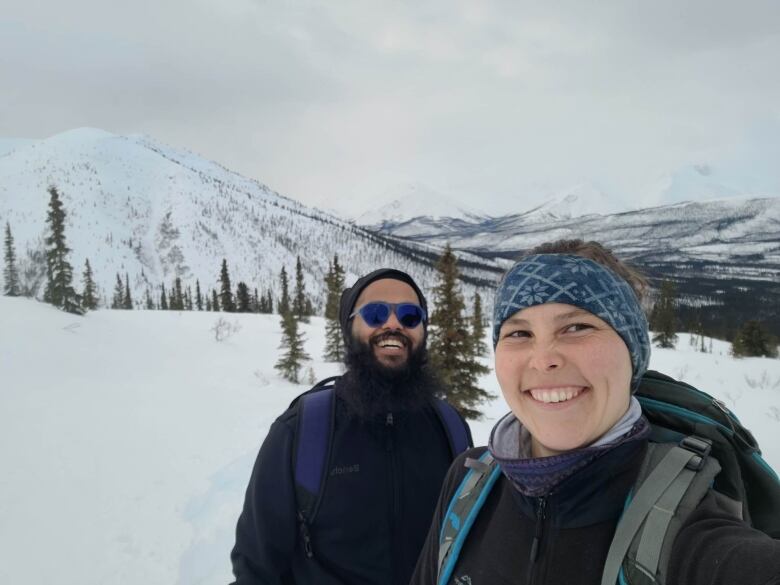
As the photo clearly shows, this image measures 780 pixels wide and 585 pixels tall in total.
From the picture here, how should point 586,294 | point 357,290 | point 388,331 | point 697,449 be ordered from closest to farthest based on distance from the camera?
point 697,449
point 586,294
point 388,331
point 357,290

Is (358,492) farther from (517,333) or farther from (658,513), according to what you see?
(658,513)

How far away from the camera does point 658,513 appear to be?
1.12 meters

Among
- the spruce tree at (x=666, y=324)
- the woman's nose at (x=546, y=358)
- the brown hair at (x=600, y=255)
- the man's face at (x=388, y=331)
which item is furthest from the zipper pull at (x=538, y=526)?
the spruce tree at (x=666, y=324)

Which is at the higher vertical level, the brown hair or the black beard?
the brown hair

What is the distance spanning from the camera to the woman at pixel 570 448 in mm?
1117

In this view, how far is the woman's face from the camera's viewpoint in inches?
56.0

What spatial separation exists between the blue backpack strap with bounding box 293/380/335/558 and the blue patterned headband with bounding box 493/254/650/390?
1.63 m

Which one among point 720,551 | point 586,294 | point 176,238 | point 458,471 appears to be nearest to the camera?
point 720,551

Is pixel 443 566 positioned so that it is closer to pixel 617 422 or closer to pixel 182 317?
pixel 617 422

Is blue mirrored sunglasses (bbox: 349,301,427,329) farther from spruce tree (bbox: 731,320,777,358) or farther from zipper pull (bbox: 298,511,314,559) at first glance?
spruce tree (bbox: 731,320,777,358)

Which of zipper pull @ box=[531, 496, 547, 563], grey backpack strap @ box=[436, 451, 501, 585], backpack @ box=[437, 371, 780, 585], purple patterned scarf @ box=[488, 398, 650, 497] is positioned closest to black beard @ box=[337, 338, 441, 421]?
grey backpack strap @ box=[436, 451, 501, 585]

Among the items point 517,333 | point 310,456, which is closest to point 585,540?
point 517,333

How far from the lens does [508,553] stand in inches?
57.9

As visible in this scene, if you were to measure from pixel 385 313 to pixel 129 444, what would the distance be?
339 inches
